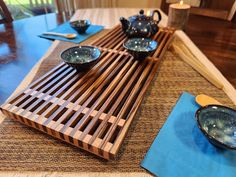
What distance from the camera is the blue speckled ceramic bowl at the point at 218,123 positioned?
1.38 feet

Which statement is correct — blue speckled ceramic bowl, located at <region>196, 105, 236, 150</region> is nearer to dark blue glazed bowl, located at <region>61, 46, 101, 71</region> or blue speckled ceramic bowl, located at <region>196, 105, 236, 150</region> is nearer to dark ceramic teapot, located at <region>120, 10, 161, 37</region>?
dark blue glazed bowl, located at <region>61, 46, 101, 71</region>

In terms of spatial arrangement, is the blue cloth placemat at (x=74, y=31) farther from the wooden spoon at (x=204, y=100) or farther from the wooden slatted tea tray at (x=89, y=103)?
the wooden spoon at (x=204, y=100)

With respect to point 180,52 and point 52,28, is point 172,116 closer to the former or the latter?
point 180,52

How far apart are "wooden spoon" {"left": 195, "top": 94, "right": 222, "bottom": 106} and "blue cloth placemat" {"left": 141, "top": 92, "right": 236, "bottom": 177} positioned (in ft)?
0.30

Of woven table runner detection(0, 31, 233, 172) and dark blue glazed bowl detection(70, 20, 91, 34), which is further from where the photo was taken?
dark blue glazed bowl detection(70, 20, 91, 34)

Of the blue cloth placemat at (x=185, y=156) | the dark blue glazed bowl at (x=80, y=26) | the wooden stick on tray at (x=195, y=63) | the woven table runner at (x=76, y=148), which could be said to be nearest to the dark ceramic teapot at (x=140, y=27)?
the wooden stick on tray at (x=195, y=63)

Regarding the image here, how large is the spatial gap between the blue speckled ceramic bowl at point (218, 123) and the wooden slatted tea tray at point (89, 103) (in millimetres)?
165

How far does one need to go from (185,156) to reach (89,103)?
267 millimetres

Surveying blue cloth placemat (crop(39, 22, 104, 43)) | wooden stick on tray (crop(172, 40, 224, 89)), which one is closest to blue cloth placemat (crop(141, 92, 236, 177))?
wooden stick on tray (crop(172, 40, 224, 89))

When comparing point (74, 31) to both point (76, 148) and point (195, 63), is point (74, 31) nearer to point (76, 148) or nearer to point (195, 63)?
point (195, 63)

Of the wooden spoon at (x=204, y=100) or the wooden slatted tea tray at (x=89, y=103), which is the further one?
the wooden spoon at (x=204, y=100)

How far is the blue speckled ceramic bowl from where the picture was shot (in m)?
0.42

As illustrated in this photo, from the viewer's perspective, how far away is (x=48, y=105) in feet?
1.65

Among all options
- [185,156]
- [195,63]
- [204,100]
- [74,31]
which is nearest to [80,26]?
[74,31]
